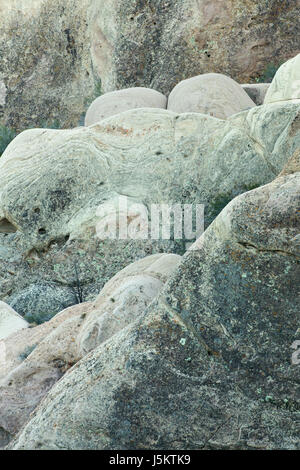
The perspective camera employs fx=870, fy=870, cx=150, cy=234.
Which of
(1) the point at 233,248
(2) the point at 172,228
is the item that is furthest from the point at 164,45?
(1) the point at 233,248

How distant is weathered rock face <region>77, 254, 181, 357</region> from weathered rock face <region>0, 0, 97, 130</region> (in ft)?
27.7

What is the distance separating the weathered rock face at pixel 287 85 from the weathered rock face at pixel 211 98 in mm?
1203

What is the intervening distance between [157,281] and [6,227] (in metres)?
3.63

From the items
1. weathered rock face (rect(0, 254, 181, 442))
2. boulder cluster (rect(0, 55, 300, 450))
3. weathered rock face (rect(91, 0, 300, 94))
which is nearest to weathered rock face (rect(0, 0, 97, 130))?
weathered rock face (rect(91, 0, 300, 94))

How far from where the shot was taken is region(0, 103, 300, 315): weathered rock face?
8641mm

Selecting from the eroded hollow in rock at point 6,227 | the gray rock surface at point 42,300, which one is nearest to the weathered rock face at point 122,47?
the eroded hollow in rock at point 6,227

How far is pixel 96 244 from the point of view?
29.4 feet

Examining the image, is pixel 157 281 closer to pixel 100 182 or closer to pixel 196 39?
pixel 100 182

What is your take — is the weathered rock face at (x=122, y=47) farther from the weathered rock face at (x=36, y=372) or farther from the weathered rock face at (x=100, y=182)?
the weathered rock face at (x=36, y=372)

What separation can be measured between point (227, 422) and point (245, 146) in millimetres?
4605

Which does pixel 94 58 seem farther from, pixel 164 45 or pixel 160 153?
pixel 160 153

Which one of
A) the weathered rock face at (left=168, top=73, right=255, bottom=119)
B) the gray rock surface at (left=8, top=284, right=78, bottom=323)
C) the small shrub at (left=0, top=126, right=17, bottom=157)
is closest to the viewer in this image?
the gray rock surface at (left=8, top=284, right=78, bottom=323)

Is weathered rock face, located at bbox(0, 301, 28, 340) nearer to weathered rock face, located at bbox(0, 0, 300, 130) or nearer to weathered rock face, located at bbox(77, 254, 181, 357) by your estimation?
weathered rock face, located at bbox(77, 254, 181, 357)

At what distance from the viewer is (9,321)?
27.6ft
